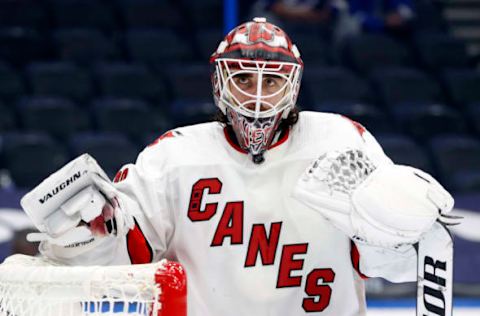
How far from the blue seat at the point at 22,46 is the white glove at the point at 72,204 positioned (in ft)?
14.2

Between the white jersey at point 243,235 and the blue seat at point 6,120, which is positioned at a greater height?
the white jersey at point 243,235

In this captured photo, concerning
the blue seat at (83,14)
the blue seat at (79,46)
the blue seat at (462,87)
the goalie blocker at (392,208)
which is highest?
the goalie blocker at (392,208)

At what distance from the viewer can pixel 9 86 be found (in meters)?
6.04

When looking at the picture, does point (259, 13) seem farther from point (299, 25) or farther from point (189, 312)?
point (189, 312)

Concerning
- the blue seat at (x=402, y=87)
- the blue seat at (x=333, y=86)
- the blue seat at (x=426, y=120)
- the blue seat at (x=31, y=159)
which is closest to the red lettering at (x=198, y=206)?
the blue seat at (x=31, y=159)

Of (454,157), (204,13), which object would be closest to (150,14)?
(204,13)

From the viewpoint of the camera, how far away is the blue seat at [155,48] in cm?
665

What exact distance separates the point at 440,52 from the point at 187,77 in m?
1.91

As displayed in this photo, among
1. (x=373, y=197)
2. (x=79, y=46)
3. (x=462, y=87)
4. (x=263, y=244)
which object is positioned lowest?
(x=462, y=87)

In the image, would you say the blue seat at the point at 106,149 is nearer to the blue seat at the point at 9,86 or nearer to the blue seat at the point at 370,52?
the blue seat at the point at 9,86

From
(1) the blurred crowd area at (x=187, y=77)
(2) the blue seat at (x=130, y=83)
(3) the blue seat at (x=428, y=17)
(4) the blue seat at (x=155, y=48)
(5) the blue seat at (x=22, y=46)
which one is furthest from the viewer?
(3) the blue seat at (x=428, y=17)

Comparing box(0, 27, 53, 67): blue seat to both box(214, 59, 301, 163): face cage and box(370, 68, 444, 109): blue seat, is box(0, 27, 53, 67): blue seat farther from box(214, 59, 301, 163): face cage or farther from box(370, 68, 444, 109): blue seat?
box(214, 59, 301, 163): face cage

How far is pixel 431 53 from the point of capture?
23.1ft

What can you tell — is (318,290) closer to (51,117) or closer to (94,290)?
(94,290)
